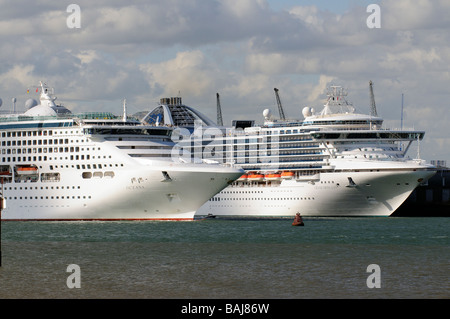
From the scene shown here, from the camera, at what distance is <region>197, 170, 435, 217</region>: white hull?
91750 millimetres

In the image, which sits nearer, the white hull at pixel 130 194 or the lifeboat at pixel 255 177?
the white hull at pixel 130 194

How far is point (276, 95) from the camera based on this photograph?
148 metres

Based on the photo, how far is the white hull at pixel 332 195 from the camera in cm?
9175

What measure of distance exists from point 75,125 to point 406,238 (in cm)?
3364

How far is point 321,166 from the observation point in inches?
3794

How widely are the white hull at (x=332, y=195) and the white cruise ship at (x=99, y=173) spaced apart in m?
17.8

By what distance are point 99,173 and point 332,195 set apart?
92.6ft

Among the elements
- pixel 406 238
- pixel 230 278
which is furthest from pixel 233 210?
pixel 230 278

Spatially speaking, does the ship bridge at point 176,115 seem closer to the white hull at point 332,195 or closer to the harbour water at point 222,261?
the white hull at point 332,195

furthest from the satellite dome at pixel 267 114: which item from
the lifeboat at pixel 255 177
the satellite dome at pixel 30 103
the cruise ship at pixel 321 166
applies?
the satellite dome at pixel 30 103

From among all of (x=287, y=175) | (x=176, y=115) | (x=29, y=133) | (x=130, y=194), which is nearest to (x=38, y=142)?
(x=29, y=133)

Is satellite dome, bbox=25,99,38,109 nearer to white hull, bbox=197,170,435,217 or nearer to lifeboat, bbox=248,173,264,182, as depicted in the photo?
white hull, bbox=197,170,435,217

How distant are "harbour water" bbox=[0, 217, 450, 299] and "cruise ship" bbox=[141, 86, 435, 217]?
17.6 metres

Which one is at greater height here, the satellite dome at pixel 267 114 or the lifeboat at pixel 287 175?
the satellite dome at pixel 267 114
